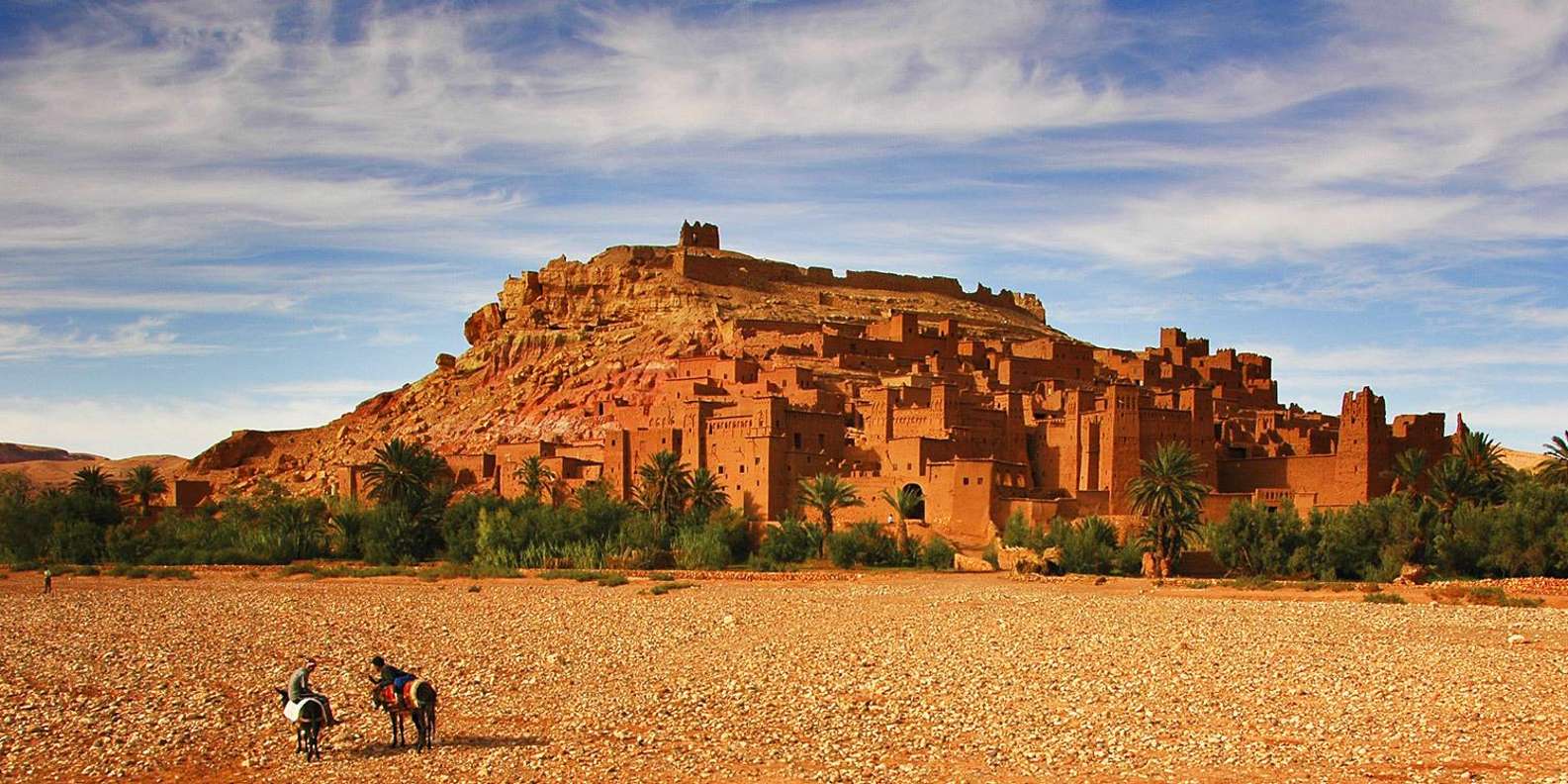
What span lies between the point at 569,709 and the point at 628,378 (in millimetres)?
46198

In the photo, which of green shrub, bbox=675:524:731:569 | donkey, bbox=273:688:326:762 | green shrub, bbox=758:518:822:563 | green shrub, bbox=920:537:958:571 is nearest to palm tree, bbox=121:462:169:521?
green shrub, bbox=675:524:731:569

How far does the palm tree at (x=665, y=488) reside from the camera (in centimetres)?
4547

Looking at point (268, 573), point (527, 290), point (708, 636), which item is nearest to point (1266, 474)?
point (708, 636)

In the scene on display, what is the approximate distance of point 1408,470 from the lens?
40.5m

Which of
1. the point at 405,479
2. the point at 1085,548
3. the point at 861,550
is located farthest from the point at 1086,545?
the point at 405,479

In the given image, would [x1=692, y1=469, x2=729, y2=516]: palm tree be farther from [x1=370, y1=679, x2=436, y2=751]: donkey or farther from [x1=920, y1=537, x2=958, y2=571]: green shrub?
[x1=370, y1=679, x2=436, y2=751]: donkey

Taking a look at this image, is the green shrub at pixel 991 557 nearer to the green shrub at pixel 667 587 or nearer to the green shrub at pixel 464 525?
the green shrub at pixel 667 587

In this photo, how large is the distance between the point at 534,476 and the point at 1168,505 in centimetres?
2193

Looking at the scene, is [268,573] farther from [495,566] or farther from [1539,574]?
[1539,574]

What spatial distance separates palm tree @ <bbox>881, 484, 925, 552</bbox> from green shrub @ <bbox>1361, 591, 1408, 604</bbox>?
45.4ft

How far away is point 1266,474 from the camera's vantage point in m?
46.2

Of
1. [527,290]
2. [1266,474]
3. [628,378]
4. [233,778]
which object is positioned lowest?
[233,778]

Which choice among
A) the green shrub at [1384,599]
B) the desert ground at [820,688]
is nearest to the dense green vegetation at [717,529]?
the green shrub at [1384,599]

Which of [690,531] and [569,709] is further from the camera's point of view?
[690,531]
